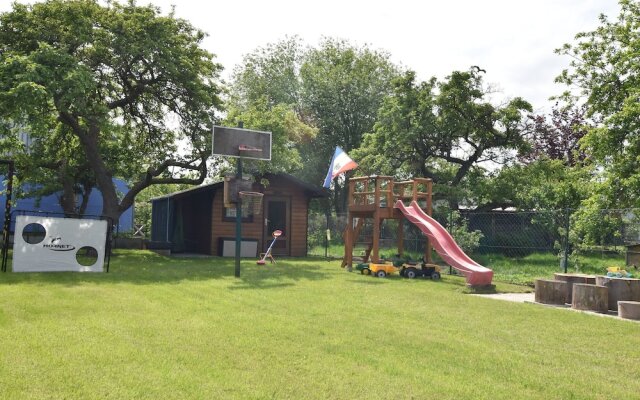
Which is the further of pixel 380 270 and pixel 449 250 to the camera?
pixel 380 270

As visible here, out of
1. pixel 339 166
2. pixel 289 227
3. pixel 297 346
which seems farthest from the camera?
pixel 289 227

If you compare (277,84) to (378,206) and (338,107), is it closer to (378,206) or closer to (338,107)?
(338,107)

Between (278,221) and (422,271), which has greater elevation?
(278,221)

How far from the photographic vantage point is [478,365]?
5199mm

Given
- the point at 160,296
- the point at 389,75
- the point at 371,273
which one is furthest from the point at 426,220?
the point at 389,75

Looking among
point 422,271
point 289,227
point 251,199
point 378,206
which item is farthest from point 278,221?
point 251,199

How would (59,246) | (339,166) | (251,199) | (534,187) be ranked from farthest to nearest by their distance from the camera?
(534,187) → (339,166) → (251,199) → (59,246)

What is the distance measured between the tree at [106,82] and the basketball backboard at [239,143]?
14.6 ft

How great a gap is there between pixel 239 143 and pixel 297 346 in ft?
27.1

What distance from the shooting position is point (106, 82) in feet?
60.6

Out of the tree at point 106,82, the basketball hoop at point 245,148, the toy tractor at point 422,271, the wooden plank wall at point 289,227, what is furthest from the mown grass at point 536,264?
the tree at point 106,82

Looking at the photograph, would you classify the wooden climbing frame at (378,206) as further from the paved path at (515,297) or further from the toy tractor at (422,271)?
A: the paved path at (515,297)

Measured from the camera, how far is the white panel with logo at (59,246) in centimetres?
1225

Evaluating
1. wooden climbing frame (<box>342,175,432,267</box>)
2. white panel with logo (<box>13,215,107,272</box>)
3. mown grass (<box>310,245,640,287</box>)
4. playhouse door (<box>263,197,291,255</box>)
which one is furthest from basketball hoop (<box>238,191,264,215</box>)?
playhouse door (<box>263,197,291,255</box>)
